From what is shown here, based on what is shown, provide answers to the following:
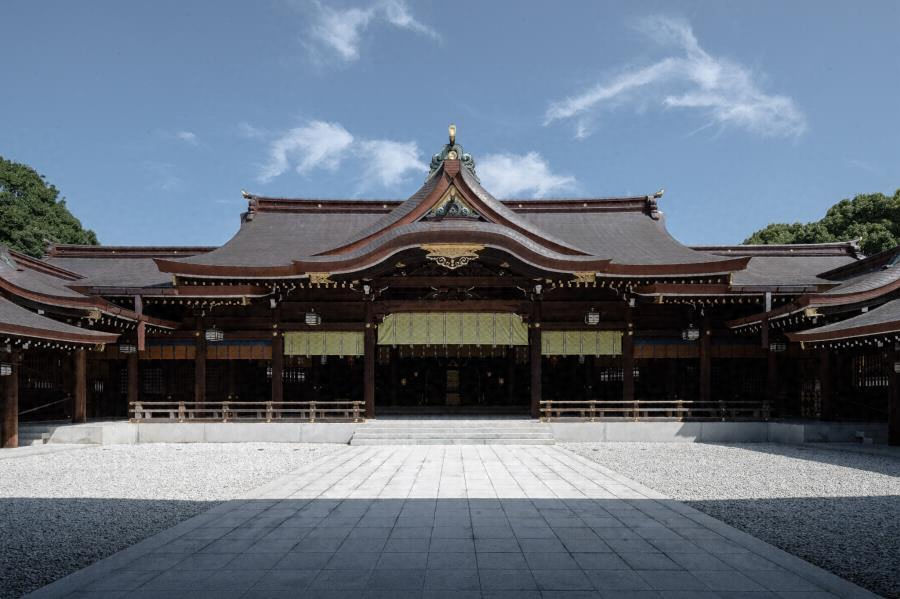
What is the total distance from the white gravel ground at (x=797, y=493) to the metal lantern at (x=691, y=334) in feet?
11.5

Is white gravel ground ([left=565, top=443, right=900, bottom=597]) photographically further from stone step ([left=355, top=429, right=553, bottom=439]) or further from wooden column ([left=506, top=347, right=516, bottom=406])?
wooden column ([left=506, top=347, right=516, bottom=406])

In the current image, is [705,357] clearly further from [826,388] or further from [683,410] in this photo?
[826,388]

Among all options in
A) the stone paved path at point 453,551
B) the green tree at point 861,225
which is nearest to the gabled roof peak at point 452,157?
the stone paved path at point 453,551

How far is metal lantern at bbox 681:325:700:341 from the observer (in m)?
18.2

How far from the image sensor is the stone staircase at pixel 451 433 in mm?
16391

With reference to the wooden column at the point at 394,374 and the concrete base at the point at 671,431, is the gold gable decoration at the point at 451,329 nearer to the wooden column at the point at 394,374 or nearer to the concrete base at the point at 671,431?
the concrete base at the point at 671,431

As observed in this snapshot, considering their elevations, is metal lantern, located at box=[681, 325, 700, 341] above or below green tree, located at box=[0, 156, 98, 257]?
below

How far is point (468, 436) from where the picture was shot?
16.6m

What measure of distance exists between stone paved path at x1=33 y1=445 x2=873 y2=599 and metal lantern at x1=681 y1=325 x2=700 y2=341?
9.52 meters

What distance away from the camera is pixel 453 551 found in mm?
6328

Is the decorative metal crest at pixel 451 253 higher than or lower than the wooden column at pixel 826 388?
higher

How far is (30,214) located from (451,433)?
35035 millimetres

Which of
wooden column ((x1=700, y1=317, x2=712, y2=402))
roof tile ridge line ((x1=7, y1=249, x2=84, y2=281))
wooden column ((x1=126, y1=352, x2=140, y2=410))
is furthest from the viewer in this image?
roof tile ridge line ((x1=7, y1=249, x2=84, y2=281))

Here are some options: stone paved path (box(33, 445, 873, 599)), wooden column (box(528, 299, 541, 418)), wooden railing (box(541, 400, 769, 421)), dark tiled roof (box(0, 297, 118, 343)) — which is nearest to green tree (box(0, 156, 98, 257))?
dark tiled roof (box(0, 297, 118, 343))
